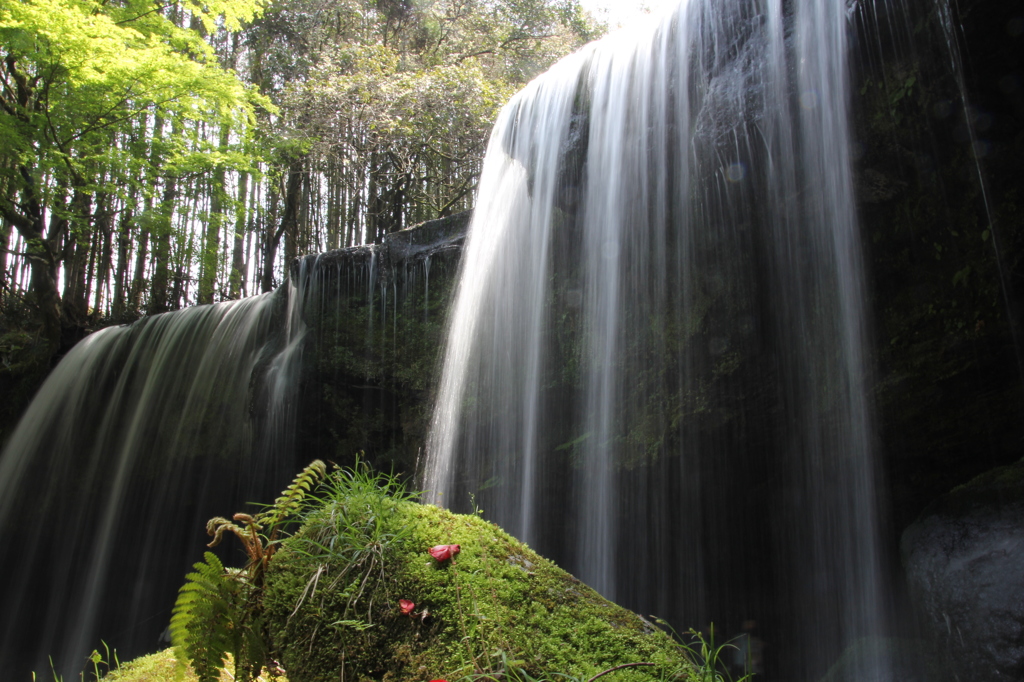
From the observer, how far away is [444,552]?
2.04 metres

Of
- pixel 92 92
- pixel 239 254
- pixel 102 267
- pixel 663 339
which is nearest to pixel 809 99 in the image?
pixel 663 339

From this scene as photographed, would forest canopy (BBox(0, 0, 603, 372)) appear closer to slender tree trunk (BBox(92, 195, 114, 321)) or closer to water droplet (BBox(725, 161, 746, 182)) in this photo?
slender tree trunk (BBox(92, 195, 114, 321))

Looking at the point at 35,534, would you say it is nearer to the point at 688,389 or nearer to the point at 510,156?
the point at 510,156

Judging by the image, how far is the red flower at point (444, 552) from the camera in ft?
6.70

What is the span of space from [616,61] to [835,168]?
9.20ft

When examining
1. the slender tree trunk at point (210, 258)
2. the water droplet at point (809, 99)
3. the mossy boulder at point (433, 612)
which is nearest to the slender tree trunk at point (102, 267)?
the slender tree trunk at point (210, 258)

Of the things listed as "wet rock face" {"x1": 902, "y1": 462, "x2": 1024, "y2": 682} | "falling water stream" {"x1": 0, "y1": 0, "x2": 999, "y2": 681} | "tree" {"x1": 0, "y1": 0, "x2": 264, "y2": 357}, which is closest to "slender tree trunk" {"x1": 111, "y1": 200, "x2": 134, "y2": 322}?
"tree" {"x1": 0, "y1": 0, "x2": 264, "y2": 357}

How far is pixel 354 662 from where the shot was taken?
189 cm

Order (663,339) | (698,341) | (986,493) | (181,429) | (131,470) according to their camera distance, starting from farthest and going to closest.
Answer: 1. (131,470)
2. (181,429)
3. (663,339)
4. (698,341)
5. (986,493)

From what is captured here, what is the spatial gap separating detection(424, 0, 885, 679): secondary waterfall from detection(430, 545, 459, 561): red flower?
3.60m

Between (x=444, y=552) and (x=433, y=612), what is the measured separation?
19 centimetres

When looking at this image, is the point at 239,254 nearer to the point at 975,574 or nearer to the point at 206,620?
the point at 206,620

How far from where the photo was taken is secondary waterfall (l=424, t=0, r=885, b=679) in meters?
4.59

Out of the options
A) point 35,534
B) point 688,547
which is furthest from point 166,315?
point 688,547
